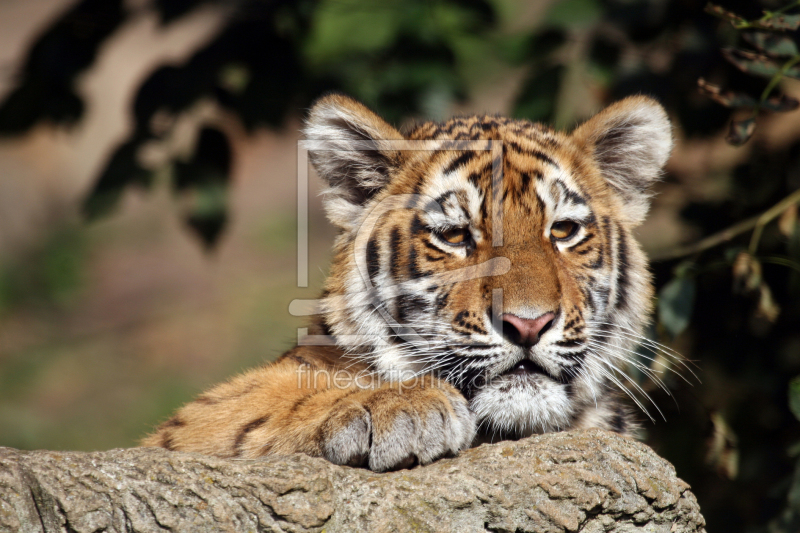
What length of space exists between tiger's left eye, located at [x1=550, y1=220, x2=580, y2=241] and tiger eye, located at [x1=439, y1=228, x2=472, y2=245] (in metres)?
0.27

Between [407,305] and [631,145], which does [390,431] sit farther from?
[631,145]

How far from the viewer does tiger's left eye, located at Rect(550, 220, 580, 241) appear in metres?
2.50

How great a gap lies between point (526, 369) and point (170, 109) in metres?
1.87

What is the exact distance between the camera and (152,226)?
9.84m

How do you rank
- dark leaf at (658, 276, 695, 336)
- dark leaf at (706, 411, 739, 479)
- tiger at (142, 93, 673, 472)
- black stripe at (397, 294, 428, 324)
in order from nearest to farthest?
tiger at (142, 93, 673, 472)
black stripe at (397, 294, 428, 324)
dark leaf at (658, 276, 695, 336)
dark leaf at (706, 411, 739, 479)

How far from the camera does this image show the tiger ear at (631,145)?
108 inches

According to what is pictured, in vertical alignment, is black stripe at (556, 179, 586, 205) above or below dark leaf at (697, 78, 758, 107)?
below

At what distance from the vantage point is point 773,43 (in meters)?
2.60

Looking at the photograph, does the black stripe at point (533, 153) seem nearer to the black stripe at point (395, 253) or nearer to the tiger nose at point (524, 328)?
the black stripe at point (395, 253)

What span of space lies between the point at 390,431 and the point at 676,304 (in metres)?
1.33

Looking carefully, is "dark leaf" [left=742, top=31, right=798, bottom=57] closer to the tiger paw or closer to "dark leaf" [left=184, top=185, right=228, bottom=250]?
the tiger paw

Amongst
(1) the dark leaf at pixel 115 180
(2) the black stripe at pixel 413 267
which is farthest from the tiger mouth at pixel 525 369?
(1) the dark leaf at pixel 115 180

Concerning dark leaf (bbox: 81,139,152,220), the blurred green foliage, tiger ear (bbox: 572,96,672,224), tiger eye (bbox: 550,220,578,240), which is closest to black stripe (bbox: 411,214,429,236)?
tiger eye (bbox: 550,220,578,240)

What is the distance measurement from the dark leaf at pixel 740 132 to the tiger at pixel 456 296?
0.85 ft
